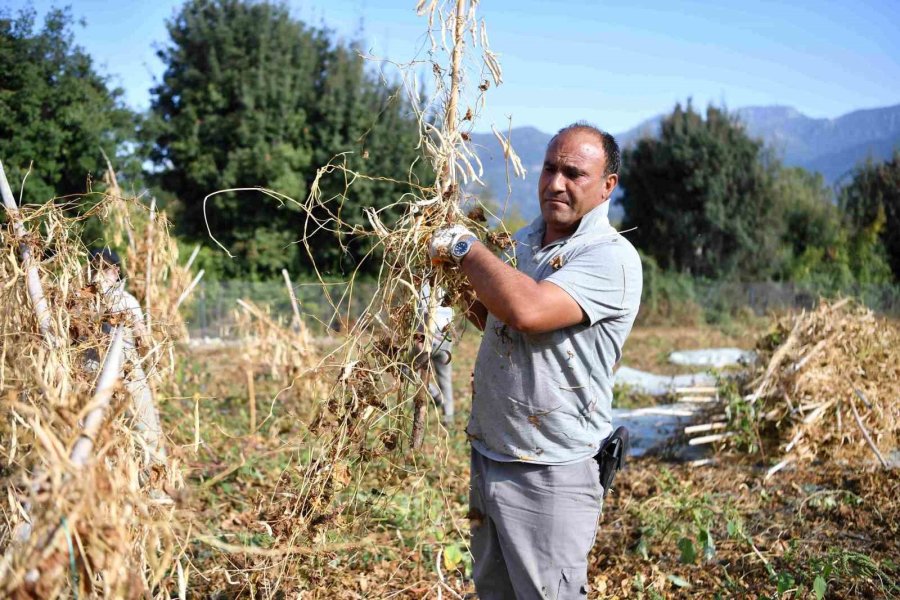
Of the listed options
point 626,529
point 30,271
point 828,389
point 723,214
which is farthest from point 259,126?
point 30,271

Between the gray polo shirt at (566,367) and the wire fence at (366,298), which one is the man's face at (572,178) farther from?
the wire fence at (366,298)

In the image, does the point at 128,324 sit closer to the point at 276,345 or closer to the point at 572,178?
the point at 572,178

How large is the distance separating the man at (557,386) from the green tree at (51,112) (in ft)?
35.8

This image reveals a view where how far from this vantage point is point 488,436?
2137mm

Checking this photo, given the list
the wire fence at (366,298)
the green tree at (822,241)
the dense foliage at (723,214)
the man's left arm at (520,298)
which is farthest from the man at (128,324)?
the green tree at (822,241)

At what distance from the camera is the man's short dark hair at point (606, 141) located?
7.22ft

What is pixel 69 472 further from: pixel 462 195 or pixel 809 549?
pixel 809 549

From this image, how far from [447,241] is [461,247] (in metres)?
0.07

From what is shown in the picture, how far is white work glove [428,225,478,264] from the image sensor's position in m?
2.06

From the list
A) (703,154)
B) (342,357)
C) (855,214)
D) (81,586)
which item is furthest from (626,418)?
(855,214)

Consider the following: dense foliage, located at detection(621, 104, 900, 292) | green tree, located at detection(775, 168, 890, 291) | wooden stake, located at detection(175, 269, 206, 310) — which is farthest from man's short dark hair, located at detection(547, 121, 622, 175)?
green tree, located at detection(775, 168, 890, 291)

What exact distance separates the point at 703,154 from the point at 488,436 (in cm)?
2171

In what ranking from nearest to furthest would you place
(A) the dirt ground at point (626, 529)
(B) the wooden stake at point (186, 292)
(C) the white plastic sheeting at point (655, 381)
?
(A) the dirt ground at point (626, 529)
(B) the wooden stake at point (186, 292)
(C) the white plastic sheeting at point (655, 381)

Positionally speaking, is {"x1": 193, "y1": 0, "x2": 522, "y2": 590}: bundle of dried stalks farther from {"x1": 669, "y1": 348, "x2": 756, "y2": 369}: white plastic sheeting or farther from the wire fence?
the wire fence
